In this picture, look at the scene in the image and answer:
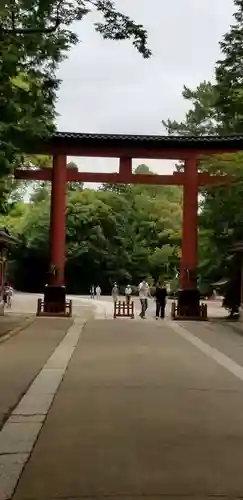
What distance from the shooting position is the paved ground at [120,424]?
5.85m

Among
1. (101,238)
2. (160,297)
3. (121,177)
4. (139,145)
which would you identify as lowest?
(160,297)

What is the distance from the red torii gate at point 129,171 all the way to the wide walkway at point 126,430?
1698 centimetres

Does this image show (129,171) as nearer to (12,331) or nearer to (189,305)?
(189,305)

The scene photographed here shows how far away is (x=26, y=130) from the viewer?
72.1ft

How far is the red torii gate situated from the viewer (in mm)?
32531

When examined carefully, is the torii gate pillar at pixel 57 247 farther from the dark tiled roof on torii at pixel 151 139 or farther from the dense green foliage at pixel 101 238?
the dense green foliage at pixel 101 238

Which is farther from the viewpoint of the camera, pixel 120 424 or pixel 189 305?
pixel 189 305

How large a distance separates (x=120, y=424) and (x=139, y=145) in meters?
25.4

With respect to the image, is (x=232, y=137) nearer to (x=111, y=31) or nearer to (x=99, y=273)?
(x=111, y=31)

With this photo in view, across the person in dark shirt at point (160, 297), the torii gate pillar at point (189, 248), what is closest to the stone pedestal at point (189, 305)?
the torii gate pillar at point (189, 248)

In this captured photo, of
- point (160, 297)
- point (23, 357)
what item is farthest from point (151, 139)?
point (23, 357)

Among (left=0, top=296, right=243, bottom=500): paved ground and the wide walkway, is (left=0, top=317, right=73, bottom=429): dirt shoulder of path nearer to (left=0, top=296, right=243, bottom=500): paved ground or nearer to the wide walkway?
(left=0, top=296, right=243, bottom=500): paved ground

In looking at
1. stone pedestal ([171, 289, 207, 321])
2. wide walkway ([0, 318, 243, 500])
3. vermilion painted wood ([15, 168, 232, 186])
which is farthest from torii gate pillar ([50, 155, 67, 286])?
wide walkway ([0, 318, 243, 500])

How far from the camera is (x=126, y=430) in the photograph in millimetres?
7973
